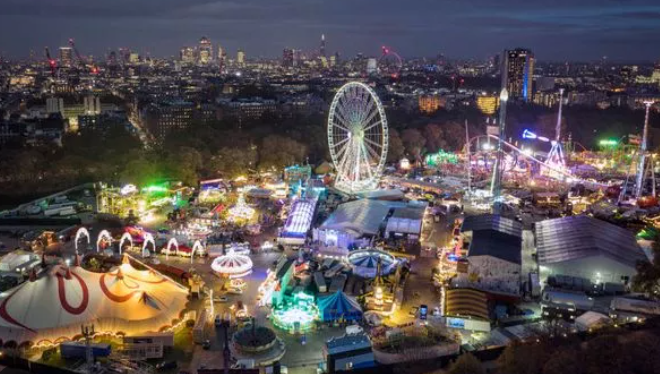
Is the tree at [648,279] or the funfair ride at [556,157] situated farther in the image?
the funfair ride at [556,157]

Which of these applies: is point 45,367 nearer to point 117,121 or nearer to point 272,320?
point 272,320

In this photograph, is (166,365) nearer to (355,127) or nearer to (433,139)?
A: (355,127)

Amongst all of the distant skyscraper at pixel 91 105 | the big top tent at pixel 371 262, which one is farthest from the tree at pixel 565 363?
the distant skyscraper at pixel 91 105

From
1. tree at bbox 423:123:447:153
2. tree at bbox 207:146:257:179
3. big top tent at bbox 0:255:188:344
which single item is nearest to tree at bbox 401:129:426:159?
tree at bbox 423:123:447:153

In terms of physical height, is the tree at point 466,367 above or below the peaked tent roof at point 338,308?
above

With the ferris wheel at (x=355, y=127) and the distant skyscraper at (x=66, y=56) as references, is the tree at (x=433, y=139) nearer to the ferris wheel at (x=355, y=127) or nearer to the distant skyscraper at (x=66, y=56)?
the ferris wheel at (x=355, y=127)

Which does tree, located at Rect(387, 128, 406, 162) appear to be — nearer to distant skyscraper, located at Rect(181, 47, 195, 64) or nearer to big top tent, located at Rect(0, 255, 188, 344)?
big top tent, located at Rect(0, 255, 188, 344)

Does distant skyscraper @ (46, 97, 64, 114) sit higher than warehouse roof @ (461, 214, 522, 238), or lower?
lower
